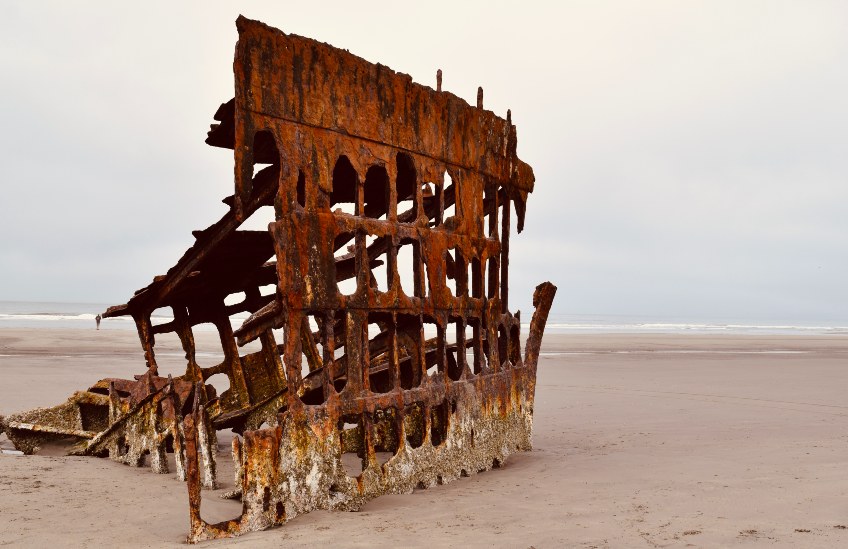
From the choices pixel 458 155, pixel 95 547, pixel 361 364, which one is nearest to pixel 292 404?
pixel 361 364

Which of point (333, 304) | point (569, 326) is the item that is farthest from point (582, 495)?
point (569, 326)

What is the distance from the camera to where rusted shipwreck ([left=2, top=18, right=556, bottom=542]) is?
4809 millimetres

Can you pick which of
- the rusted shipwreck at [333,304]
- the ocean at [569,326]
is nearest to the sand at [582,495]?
the rusted shipwreck at [333,304]

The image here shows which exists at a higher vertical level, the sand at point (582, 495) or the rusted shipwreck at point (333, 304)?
the rusted shipwreck at point (333, 304)

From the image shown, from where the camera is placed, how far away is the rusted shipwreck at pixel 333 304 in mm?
4809

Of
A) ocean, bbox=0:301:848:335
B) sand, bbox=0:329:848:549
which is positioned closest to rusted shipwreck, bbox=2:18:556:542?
sand, bbox=0:329:848:549

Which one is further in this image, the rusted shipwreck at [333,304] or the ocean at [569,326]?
the ocean at [569,326]

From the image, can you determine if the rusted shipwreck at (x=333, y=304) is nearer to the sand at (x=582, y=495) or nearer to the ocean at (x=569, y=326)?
the sand at (x=582, y=495)

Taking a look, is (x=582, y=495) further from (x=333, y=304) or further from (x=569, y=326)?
(x=569, y=326)

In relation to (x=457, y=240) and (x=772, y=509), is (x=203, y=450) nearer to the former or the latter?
(x=457, y=240)

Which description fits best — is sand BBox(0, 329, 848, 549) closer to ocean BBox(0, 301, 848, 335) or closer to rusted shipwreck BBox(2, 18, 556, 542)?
rusted shipwreck BBox(2, 18, 556, 542)

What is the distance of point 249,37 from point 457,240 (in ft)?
7.87

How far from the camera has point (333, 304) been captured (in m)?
5.06

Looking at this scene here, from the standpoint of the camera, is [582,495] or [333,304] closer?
[333,304]
